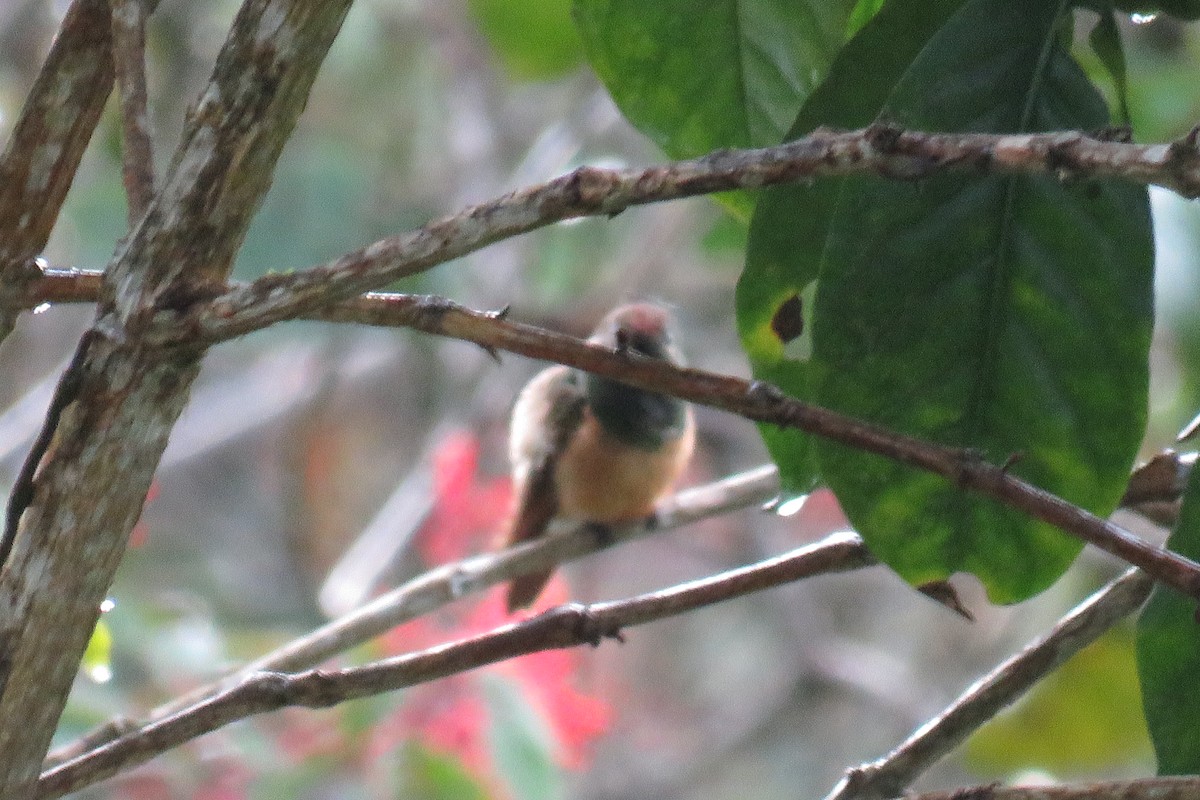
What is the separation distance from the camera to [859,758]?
6184mm

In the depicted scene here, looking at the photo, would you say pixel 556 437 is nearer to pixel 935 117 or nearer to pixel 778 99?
pixel 778 99

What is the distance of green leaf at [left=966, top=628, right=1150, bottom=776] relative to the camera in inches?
136

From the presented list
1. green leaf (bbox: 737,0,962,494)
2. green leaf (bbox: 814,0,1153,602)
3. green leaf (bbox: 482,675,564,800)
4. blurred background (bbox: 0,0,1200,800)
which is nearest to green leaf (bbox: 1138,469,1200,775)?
green leaf (bbox: 814,0,1153,602)

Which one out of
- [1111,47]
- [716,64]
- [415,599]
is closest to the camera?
[1111,47]

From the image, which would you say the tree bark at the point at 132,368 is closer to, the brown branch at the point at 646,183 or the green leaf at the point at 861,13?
the brown branch at the point at 646,183

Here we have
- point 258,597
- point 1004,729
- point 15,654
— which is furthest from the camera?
point 258,597

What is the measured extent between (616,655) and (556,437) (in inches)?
158

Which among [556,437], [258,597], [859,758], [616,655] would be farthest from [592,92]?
[616,655]

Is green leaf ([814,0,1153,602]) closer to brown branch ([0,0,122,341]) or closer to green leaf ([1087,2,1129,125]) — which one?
green leaf ([1087,2,1129,125])

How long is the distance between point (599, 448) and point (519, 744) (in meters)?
0.94

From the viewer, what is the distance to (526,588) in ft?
11.7

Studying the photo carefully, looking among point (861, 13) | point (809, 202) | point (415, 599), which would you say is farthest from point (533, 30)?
point (809, 202)

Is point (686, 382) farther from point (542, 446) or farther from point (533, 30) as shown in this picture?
point (542, 446)

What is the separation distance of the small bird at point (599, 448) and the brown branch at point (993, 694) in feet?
7.39
